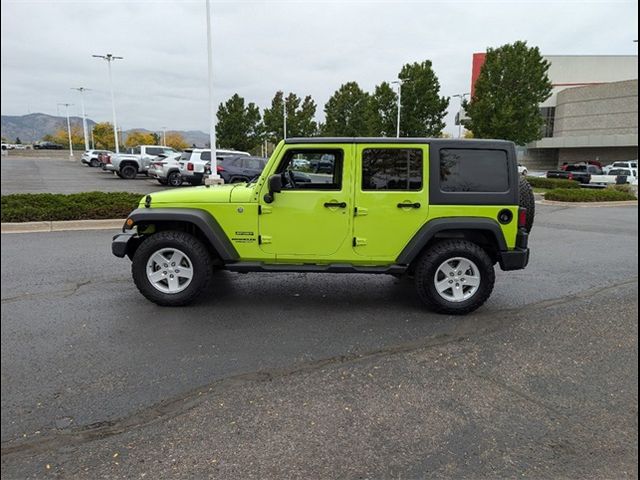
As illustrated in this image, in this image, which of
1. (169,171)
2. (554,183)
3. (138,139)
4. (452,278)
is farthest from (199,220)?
(138,139)

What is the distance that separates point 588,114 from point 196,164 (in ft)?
168

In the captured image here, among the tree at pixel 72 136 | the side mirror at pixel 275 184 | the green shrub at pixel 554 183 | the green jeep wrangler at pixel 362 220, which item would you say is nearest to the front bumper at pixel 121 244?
the green jeep wrangler at pixel 362 220

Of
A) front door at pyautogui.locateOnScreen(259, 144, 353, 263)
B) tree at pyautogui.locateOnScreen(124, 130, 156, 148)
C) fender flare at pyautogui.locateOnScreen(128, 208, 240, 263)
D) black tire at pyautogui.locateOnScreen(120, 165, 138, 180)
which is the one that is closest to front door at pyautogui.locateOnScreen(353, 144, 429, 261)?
front door at pyautogui.locateOnScreen(259, 144, 353, 263)

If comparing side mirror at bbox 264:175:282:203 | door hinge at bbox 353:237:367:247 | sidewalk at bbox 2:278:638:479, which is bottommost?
sidewalk at bbox 2:278:638:479

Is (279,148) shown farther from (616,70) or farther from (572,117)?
(616,70)

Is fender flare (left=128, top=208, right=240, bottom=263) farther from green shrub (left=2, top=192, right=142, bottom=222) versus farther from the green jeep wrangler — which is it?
green shrub (left=2, top=192, right=142, bottom=222)

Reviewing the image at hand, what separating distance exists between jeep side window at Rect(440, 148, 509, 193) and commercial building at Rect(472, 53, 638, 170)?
49.8 m

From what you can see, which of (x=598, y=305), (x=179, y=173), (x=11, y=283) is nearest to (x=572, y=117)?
(x=179, y=173)

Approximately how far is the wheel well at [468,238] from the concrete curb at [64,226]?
7405 millimetres

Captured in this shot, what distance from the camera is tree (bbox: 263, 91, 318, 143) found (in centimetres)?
4228

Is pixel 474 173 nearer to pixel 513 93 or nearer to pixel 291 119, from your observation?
pixel 513 93

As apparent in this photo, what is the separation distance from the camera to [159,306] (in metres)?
4.88

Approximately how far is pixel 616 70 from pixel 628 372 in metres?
76.5

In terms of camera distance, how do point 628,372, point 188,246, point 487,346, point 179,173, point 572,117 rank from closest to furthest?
1. point 628,372
2. point 487,346
3. point 188,246
4. point 179,173
5. point 572,117
